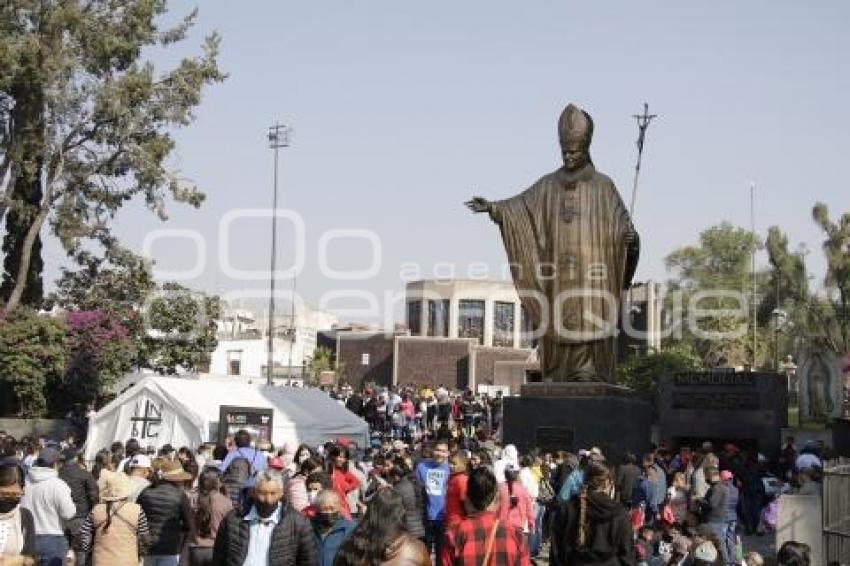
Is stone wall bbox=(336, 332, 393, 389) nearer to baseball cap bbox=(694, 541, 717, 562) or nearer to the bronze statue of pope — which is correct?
the bronze statue of pope

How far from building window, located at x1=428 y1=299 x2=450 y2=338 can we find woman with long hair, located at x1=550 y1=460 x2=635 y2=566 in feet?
231

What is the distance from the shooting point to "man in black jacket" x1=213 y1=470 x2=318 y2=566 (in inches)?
294

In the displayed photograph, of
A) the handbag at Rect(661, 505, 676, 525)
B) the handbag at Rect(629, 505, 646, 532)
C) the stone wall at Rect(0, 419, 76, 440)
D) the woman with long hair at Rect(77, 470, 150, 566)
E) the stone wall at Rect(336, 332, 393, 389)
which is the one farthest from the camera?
the stone wall at Rect(336, 332, 393, 389)

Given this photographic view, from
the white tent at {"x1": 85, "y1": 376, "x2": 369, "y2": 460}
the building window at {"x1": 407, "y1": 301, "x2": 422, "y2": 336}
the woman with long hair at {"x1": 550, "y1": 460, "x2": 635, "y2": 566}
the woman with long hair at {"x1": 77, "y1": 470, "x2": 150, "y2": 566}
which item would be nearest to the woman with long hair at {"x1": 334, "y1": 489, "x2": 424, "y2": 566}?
the woman with long hair at {"x1": 550, "y1": 460, "x2": 635, "y2": 566}

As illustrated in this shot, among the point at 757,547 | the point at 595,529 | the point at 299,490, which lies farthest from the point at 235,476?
the point at 757,547

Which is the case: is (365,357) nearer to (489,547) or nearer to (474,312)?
(474,312)

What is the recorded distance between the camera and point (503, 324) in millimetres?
78312

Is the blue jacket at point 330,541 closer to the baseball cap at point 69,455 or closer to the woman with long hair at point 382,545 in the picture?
the woman with long hair at point 382,545

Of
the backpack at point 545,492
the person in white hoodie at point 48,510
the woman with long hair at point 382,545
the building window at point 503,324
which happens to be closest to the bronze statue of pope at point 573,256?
the backpack at point 545,492

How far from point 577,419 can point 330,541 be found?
9.78 meters

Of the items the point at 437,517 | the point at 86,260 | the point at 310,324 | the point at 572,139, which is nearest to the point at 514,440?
the point at 572,139

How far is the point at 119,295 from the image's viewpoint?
3572 cm

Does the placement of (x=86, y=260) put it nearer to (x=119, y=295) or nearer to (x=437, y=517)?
(x=119, y=295)

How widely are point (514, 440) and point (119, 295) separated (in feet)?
67.9
